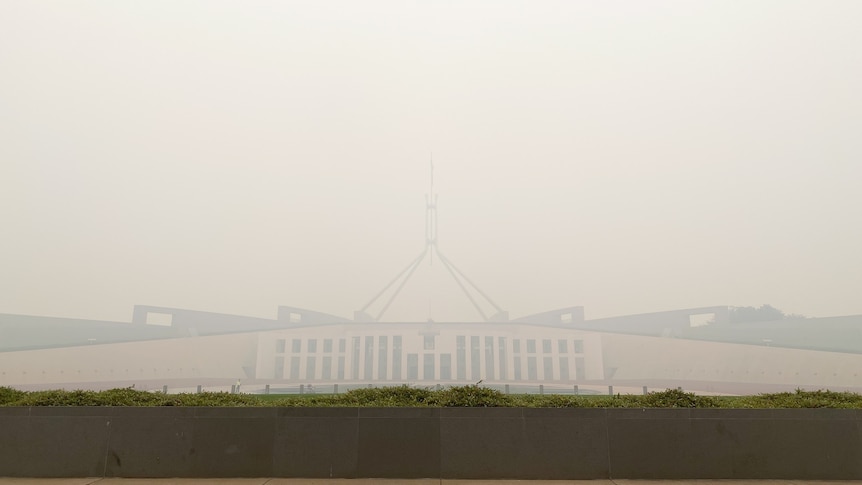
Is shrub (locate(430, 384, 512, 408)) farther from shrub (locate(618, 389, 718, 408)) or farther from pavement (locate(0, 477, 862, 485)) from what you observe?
shrub (locate(618, 389, 718, 408))

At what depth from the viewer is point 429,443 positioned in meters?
9.77

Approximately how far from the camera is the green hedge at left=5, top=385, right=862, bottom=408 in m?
10.5

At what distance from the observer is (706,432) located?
9820 mm

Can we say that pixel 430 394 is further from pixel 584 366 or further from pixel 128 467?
pixel 584 366

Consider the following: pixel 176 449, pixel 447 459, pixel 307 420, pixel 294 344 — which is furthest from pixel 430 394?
pixel 294 344

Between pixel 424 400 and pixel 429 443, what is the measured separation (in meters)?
1.26

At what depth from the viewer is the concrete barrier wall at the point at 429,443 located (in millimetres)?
9672

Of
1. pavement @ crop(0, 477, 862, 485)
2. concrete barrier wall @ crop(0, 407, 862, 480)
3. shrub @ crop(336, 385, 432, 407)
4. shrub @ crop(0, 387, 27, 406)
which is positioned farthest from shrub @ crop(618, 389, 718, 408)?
shrub @ crop(0, 387, 27, 406)

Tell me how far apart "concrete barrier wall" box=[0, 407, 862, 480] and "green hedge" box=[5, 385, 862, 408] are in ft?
1.80

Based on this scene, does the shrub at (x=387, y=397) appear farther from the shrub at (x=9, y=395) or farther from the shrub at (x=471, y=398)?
the shrub at (x=9, y=395)

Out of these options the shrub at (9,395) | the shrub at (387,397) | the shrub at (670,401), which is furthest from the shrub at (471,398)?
the shrub at (9,395)

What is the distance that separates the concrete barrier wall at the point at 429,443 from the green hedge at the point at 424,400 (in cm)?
55

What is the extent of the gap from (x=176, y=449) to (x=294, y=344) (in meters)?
63.8

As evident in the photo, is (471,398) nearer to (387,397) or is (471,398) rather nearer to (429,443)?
(429,443)
